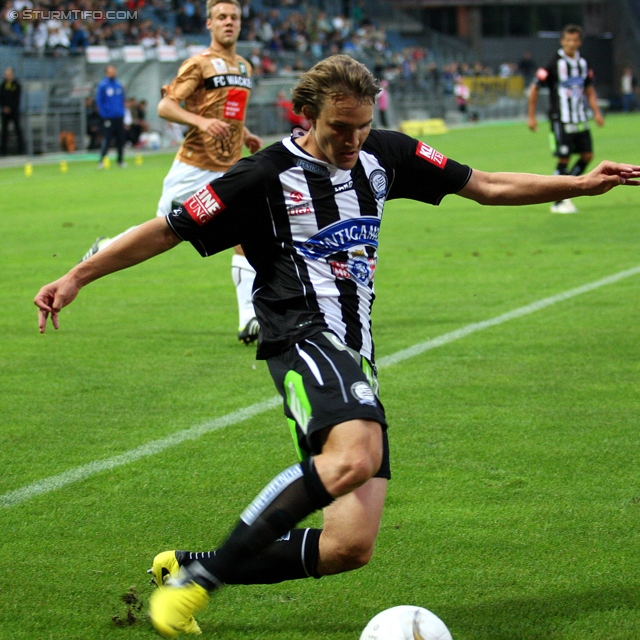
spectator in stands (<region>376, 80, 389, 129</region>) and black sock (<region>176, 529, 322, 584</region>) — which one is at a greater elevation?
spectator in stands (<region>376, 80, 389, 129</region>)

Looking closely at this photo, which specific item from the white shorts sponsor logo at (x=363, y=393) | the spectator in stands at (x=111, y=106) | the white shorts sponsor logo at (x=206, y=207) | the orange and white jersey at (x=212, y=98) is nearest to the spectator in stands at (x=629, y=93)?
the spectator in stands at (x=111, y=106)

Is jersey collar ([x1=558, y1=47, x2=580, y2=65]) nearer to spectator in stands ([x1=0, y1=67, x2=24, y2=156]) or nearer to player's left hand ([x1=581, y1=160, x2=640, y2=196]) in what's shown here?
player's left hand ([x1=581, y1=160, x2=640, y2=196])

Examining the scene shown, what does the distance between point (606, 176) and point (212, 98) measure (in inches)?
194

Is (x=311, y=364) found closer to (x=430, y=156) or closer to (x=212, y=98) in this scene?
(x=430, y=156)

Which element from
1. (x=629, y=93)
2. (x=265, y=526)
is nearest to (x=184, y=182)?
(x=265, y=526)

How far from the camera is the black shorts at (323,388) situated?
3172 millimetres

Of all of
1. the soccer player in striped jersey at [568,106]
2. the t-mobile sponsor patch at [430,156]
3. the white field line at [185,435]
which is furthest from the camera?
the soccer player in striped jersey at [568,106]

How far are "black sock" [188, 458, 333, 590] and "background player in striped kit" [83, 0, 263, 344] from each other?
4903 millimetres

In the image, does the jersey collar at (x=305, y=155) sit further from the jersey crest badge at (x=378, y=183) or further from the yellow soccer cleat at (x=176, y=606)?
the yellow soccer cleat at (x=176, y=606)

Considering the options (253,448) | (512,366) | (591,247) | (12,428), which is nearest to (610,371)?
(512,366)

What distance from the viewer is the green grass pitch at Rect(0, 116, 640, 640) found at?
3.62m

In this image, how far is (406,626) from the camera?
3111 mm

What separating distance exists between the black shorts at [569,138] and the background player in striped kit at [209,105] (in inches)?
307

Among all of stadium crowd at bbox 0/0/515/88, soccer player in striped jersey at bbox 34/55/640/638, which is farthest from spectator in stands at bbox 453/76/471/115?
soccer player in striped jersey at bbox 34/55/640/638
